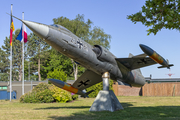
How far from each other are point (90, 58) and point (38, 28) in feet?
12.8

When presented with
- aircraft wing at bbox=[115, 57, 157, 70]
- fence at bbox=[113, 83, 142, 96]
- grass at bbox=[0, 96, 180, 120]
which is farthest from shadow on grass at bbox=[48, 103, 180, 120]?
fence at bbox=[113, 83, 142, 96]

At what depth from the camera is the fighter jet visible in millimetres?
10578

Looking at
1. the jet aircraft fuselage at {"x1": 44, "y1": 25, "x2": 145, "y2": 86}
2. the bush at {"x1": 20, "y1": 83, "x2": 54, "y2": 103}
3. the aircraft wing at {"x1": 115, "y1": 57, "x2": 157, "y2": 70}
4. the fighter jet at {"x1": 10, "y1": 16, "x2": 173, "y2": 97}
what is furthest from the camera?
the bush at {"x1": 20, "y1": 83, "x2": 54, "y2": 103}

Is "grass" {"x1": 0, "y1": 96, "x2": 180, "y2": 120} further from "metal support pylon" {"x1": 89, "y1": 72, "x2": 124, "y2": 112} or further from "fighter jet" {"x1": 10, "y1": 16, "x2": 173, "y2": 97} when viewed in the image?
"fighter jet" {"x1": 10, "y1": 16, "x2": 173, "y2": 97}

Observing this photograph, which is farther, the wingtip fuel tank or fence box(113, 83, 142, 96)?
fence box(113, 83, 142, 96)

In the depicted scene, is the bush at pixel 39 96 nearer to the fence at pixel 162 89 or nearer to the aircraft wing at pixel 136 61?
the aircraft wing at pixel 136 61

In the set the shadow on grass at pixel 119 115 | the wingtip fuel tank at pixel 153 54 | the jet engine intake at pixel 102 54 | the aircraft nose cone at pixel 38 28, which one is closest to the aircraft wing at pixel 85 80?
the jet engine intake at pixel 102 54

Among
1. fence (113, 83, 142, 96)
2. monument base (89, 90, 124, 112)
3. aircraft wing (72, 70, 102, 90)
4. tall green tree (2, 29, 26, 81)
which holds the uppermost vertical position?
tall green tree (2, 29, 26, 81)

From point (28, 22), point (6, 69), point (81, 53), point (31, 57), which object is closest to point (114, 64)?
point (81, 53)

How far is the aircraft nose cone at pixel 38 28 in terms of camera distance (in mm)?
9805

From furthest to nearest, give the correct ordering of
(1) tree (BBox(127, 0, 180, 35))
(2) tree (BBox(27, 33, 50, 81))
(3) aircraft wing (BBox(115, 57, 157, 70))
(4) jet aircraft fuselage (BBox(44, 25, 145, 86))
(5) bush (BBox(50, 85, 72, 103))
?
(2) tree (BBox(27, 33, 50, 81)) → (5) bush (BBox(50, 85, 72, 103)) → (3) aircraft wing (BBox(115, 57, 157, 70)) → (4) jet aircraft fuselage (BBox(44, 25, 145, 86)) → (1) tree (BBox(127, 0, 180, 35))

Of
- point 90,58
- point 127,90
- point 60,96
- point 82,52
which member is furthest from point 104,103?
point 127,90

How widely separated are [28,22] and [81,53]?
11.8ft

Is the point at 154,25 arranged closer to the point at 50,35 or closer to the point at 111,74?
the point at 50,35
